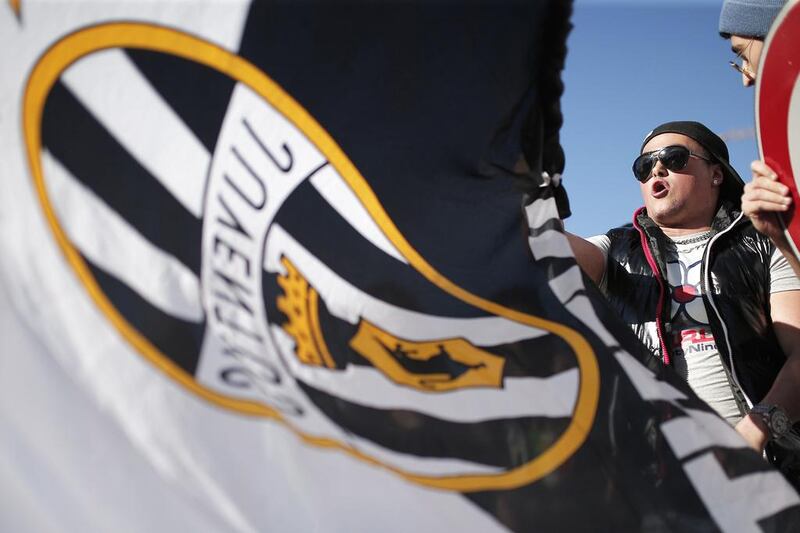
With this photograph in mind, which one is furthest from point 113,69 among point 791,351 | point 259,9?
point 791,351

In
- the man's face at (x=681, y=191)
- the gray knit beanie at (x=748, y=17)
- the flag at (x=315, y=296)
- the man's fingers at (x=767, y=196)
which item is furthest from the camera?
the man's face at (x=681, y=191)

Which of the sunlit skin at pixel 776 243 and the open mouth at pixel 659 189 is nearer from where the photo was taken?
the sunlit skin at pixel 776 243

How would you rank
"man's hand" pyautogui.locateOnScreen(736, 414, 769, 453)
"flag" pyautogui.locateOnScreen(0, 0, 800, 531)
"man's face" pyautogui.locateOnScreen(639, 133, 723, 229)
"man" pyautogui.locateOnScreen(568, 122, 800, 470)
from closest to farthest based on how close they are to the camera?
"flag" pyautogui.locateOnScreen(0, 0, 800, 531) → "man's hand" pyautogui.locateOnScreen(736, 414, 769, 453) → "man" pyautogui.locateOnScreen(568, 122, 800, 470) → "man's face" pyautogui.locateOnScreen(639, 133, 723, 229)

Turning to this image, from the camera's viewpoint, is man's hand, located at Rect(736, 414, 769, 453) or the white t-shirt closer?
man's hand, located at Rect(736, 414, 769, 453)

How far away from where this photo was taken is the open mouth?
2.95 metres

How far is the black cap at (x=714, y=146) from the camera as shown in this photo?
3.03 meters

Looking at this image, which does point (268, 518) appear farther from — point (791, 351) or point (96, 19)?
point (791, 351)

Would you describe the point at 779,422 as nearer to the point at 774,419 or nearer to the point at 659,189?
the point at 774,419

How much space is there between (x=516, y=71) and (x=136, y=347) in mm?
1152

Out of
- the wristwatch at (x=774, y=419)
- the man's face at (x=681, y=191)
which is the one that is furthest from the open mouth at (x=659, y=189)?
the wristwatch at (x=774, y=419)

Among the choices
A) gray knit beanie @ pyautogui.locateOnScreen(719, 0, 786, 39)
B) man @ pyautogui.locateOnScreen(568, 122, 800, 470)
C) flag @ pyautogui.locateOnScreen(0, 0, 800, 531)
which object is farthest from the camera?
gray knit beanie @ pyautogui.locateOnScreen(719, 0, 786, 39)

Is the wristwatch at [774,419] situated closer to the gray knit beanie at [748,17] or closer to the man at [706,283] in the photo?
the man at [706,283]

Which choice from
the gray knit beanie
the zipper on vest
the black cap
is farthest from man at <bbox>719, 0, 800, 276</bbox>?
the zipper on vest

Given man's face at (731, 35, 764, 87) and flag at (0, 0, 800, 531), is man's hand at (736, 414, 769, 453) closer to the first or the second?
flag at (0, 0, 800, 531)
